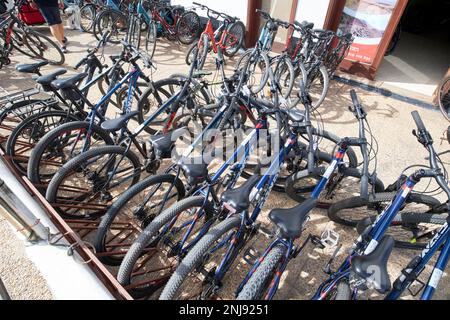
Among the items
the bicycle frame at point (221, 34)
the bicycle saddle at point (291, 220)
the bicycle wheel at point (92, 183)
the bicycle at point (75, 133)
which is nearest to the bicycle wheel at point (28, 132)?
the bicycle at point (75, 133)

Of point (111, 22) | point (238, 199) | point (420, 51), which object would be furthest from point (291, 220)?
point (420, 51)

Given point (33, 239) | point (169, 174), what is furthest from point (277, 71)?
point (33, 239)

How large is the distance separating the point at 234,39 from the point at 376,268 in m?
6.20

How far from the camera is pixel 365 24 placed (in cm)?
531

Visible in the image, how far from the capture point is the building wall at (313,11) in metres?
5.44

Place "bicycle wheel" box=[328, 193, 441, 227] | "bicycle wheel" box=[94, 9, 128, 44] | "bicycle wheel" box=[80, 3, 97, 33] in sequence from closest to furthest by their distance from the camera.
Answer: "bicycle wheel" box=[328, 193, 441, 227] < "bicycle wheel" box=[94, 9, 128, 44] < "bicycle wheel" box=[80, 3, 97, 33]

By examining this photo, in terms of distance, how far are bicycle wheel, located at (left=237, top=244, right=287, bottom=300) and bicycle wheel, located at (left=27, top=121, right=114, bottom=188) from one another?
212 cm

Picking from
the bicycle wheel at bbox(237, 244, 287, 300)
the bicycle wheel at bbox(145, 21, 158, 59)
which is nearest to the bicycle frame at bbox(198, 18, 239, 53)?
the bicycle wheel at bbox(145, 21, 158, 59)

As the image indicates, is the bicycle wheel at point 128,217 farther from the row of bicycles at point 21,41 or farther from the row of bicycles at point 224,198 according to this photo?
the row of bicycles at point 21,41

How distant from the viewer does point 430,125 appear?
4664 mm

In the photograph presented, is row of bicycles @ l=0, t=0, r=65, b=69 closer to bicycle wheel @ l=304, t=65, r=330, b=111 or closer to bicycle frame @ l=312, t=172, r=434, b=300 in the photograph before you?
bicycle wheel @ l=304, t=65, r=330, b=111

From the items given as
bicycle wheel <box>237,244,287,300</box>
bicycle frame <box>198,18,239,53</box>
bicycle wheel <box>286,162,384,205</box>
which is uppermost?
bicycle frame <box>198,18,239,53</box>

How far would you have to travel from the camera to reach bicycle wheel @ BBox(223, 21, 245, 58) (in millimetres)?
6379
